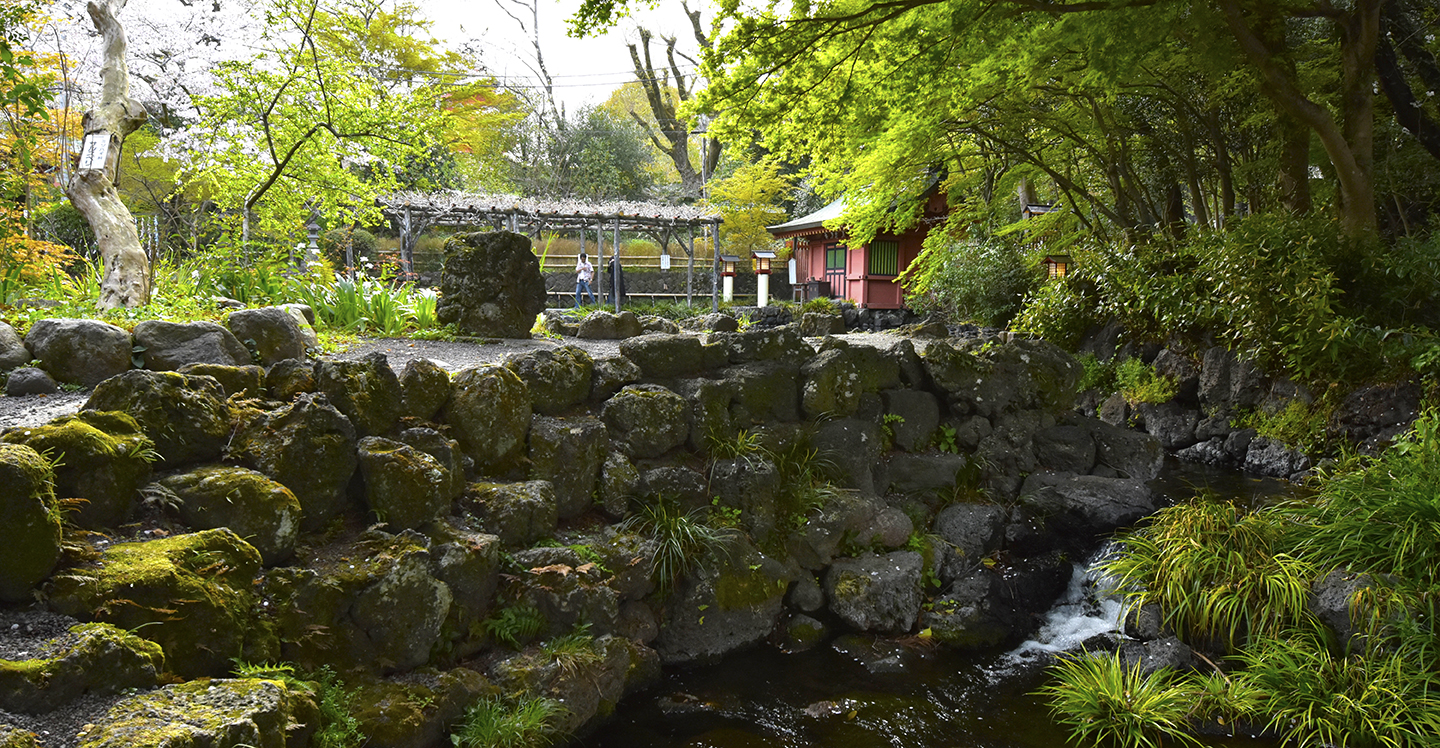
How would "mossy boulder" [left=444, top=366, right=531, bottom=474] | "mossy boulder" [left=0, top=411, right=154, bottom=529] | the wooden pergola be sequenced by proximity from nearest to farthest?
1. "mossy boulder" [left=0, top=411, right=154, bottom=529]
2. "mossy boulder" [left=444, top=366, right=531, bottom=474]
3. the wooden pergola

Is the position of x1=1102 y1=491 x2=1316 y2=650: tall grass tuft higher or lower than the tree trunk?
lower

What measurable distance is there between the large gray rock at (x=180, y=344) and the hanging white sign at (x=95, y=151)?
4674 mm

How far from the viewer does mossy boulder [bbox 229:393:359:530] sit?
4.29m

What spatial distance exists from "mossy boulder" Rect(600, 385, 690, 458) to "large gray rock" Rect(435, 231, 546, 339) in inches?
108

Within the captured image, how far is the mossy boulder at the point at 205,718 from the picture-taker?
2631 mm

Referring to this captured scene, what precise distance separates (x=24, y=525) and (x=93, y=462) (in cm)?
62

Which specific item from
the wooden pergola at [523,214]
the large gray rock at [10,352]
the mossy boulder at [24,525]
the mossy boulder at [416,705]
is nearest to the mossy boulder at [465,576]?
the mossy boulder at [416,705]

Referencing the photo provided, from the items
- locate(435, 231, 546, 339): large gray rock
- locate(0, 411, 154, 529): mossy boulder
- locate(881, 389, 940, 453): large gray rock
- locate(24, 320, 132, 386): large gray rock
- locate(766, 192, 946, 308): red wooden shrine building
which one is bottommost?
locate(881, 389, 940, 453): large gray rock

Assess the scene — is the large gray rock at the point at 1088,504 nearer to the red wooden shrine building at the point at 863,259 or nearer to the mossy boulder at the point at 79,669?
the mossy boulder at the point at 79,669

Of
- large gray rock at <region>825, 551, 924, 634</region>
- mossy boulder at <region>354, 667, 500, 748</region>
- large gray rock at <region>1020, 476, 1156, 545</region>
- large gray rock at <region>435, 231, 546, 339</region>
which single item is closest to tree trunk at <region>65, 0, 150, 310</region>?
large gray rock at <region>435, 231, 546, 339</region>

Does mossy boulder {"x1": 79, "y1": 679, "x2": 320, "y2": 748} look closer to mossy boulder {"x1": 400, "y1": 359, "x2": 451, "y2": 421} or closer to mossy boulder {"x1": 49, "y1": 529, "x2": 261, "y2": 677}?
mossy boulder {"x1": 49, "y1": 529, "x2": 261, "y2": 677}

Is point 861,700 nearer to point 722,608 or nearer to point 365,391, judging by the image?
point 722,608

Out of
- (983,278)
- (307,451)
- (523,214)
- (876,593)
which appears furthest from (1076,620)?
(523,214)

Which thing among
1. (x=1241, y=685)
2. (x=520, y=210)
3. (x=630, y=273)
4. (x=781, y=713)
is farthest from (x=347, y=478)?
(x=630, y=273)
